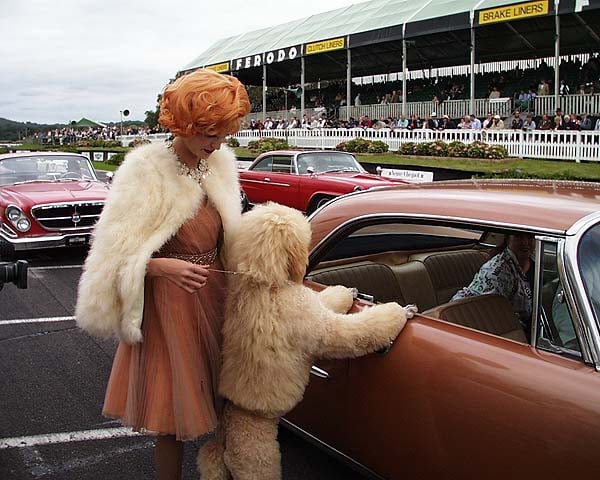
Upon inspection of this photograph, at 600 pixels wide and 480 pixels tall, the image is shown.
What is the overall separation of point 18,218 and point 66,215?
65 centimetres

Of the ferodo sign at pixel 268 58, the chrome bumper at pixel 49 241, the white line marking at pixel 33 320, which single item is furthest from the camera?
the ferodo sign at pixel 268 58

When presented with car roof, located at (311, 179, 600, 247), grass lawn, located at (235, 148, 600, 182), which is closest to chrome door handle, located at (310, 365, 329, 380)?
car roof, located at (311, 179, 600, 247)

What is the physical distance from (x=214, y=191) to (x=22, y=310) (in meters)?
5.03

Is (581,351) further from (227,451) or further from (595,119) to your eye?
(595,119)

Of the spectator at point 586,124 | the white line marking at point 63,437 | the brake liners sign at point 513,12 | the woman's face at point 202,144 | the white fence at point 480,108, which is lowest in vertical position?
the white line marking at point 63,437

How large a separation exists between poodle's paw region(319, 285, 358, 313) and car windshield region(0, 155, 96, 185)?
8830 mm

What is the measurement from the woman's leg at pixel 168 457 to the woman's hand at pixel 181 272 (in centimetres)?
69

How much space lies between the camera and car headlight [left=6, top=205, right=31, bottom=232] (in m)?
9.46

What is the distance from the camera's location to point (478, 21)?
24203 mm

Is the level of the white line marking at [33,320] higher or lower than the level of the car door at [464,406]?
lower

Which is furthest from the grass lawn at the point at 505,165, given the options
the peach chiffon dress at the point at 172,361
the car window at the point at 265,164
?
the peach chiffon dress at the point at 172,361

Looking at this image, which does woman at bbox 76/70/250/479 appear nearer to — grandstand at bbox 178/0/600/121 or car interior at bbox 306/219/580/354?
car interior at bbox 306/219/580/354

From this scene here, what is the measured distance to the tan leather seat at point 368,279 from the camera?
143 inches

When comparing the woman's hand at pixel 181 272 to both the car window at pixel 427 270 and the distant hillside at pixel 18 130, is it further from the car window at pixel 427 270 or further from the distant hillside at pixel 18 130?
the distant hillside at pixel 18 130
